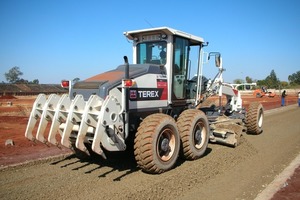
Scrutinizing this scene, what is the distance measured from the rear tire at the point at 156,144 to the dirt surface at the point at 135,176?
249mm

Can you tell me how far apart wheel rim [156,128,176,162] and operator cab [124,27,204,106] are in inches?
45.6

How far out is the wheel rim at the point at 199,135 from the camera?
23.2 feet

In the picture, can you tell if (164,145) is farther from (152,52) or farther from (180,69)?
(152,52)

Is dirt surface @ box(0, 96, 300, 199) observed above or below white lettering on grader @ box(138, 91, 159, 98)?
below

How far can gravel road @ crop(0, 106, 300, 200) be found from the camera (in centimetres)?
482

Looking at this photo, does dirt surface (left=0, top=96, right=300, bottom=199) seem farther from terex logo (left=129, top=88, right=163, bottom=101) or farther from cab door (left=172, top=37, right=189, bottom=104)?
cab door (left=172, top=37, right=189, bottom=104)

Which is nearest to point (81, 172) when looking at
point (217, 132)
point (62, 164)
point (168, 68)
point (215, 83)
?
point (62, 164)

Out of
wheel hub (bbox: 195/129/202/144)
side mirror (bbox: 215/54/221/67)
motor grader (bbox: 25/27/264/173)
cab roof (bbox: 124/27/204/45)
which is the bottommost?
wheel hub (bbox: 195/129/202/144)

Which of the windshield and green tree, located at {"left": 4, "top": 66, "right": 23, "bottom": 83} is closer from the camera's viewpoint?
the windshield

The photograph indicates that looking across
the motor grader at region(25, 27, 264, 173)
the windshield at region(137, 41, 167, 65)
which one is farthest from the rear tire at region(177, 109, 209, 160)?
the windshield at region(137, 41, 167, 65)

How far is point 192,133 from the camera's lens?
6.69 metres

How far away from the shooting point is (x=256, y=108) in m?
10.6

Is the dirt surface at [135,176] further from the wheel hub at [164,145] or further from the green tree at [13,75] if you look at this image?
Answer: the green tree at [13,75]

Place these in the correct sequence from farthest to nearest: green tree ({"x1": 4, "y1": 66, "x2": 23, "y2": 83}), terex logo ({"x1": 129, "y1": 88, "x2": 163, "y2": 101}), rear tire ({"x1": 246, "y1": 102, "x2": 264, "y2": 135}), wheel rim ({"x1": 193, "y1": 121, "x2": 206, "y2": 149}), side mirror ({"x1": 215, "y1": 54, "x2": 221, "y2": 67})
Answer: green tree ({"x1": 4, "y1": 66, "x2": 23, "y2": 83}), rear tire ({"x1": 246, "y1": 102, "x2": 264, "y2": 135}), side mirror ({"x1": 215, "y1": 54, "x2": 221, "y2": 67}), wheel rim ({"x1": 193, "y1": 121, "x2": 206, "y2": 149}), terex logo ({"x1": 129, "y1": 88, "x2": 163, "y2": 101})
